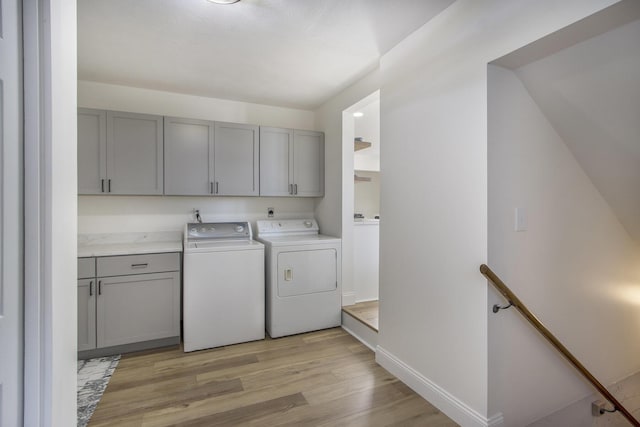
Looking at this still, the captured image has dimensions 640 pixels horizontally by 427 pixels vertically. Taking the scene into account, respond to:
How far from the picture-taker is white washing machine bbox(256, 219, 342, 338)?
2889 mm

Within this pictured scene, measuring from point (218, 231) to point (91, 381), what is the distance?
153 cm

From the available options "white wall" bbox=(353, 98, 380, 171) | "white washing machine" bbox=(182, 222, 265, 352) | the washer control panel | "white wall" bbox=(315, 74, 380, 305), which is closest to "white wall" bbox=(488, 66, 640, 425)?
"white wall" bbox=(315, 74, 380, 305)

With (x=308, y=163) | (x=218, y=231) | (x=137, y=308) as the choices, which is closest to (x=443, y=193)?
(x=308, y=163)

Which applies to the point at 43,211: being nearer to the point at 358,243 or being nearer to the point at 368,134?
the point at 358,243

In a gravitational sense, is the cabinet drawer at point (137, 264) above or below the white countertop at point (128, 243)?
below

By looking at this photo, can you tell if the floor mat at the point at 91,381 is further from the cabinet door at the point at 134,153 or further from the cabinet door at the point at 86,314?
the cabinet door at the point at 134,153

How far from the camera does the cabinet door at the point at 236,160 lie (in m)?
3.10

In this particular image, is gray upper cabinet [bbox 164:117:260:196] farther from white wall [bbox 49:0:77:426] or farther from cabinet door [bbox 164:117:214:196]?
white wall [bbox 49:0:77:426]

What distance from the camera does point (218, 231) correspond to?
10.4 ft

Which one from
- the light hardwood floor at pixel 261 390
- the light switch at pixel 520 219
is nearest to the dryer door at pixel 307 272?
the light hardwood floor at pixel 261 390

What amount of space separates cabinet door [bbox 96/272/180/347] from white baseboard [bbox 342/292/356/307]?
5.30 ft

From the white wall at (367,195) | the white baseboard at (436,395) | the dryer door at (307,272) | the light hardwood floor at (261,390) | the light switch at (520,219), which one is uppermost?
the white wall at (367,195)

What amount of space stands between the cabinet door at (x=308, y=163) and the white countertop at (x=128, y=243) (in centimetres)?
139

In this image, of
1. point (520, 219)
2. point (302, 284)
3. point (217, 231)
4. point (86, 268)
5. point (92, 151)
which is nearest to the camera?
point (520, 219)
